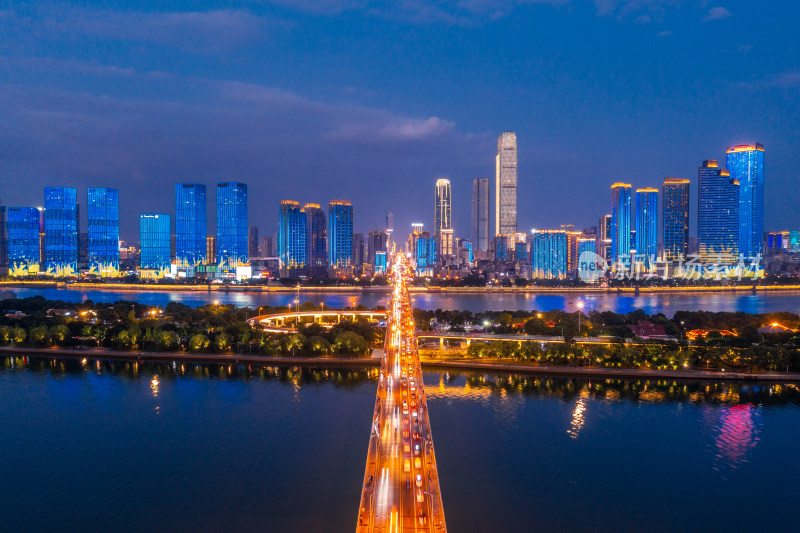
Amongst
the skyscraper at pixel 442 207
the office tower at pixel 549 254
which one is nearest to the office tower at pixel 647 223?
the office tower at pixel 549 254

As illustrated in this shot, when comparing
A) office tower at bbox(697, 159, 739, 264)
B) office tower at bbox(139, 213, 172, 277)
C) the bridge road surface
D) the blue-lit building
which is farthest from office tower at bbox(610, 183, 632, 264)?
the bridge road surface

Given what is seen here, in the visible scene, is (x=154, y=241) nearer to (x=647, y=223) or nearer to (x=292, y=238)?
(x=292, y=238)

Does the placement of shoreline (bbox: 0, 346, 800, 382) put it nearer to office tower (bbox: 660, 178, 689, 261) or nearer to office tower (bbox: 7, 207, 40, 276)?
office tower (bbox: 7, 207, 40, 276)

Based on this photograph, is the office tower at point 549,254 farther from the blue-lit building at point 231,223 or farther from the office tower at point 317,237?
the blue-lit building at point 231,223

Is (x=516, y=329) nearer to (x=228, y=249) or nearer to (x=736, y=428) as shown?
(x=736, y=428)

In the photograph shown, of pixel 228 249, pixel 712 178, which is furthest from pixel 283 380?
pixel 712 178
